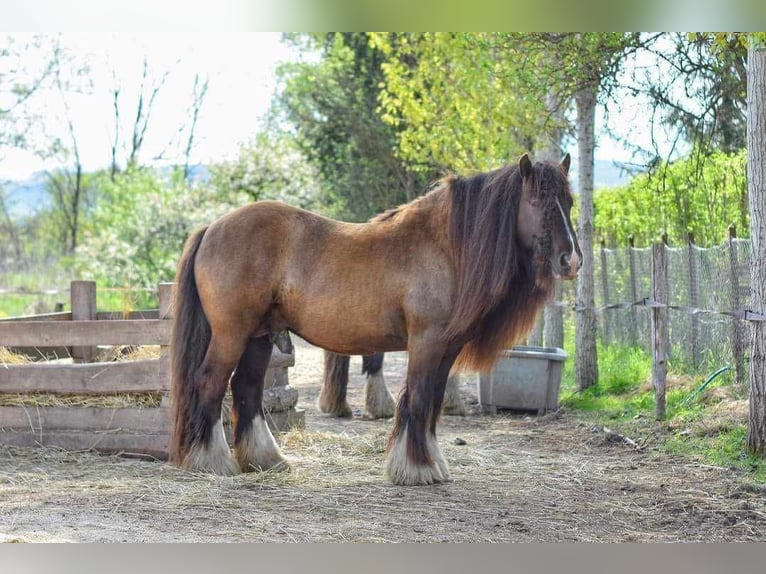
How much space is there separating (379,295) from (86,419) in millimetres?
2095

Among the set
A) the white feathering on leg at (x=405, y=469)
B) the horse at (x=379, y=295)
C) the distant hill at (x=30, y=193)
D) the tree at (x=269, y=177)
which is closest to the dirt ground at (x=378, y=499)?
the white feathering on leg at (x=405, y=469)

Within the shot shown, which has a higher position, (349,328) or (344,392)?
(349,328)

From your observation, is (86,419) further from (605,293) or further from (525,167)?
(605,293)

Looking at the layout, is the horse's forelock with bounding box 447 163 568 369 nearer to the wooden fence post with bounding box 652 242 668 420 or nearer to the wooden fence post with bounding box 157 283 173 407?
the wooden fence post with bounding box 157 283 173 407

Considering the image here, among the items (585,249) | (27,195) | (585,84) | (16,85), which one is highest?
(16,85)

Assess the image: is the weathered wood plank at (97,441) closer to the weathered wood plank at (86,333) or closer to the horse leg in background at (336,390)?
the weathered wood plank at (86,333)

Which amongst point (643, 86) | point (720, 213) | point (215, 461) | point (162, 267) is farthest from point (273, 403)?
point (162, 267)

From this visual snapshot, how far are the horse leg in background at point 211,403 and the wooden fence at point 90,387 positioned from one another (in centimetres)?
46

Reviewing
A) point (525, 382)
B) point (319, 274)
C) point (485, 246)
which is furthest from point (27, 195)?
point (485, 246)

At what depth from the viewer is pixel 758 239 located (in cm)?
529

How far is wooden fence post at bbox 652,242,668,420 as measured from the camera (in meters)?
6.70

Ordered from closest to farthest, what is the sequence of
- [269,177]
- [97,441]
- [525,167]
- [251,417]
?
[525,167] < [251,417] < [97,441] < [269,177]

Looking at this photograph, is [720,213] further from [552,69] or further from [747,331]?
[552,69]

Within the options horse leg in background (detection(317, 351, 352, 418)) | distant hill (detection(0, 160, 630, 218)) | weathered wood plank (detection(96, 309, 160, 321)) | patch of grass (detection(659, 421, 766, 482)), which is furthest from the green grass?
distant hill (detection(0, 160, 630, 218))
